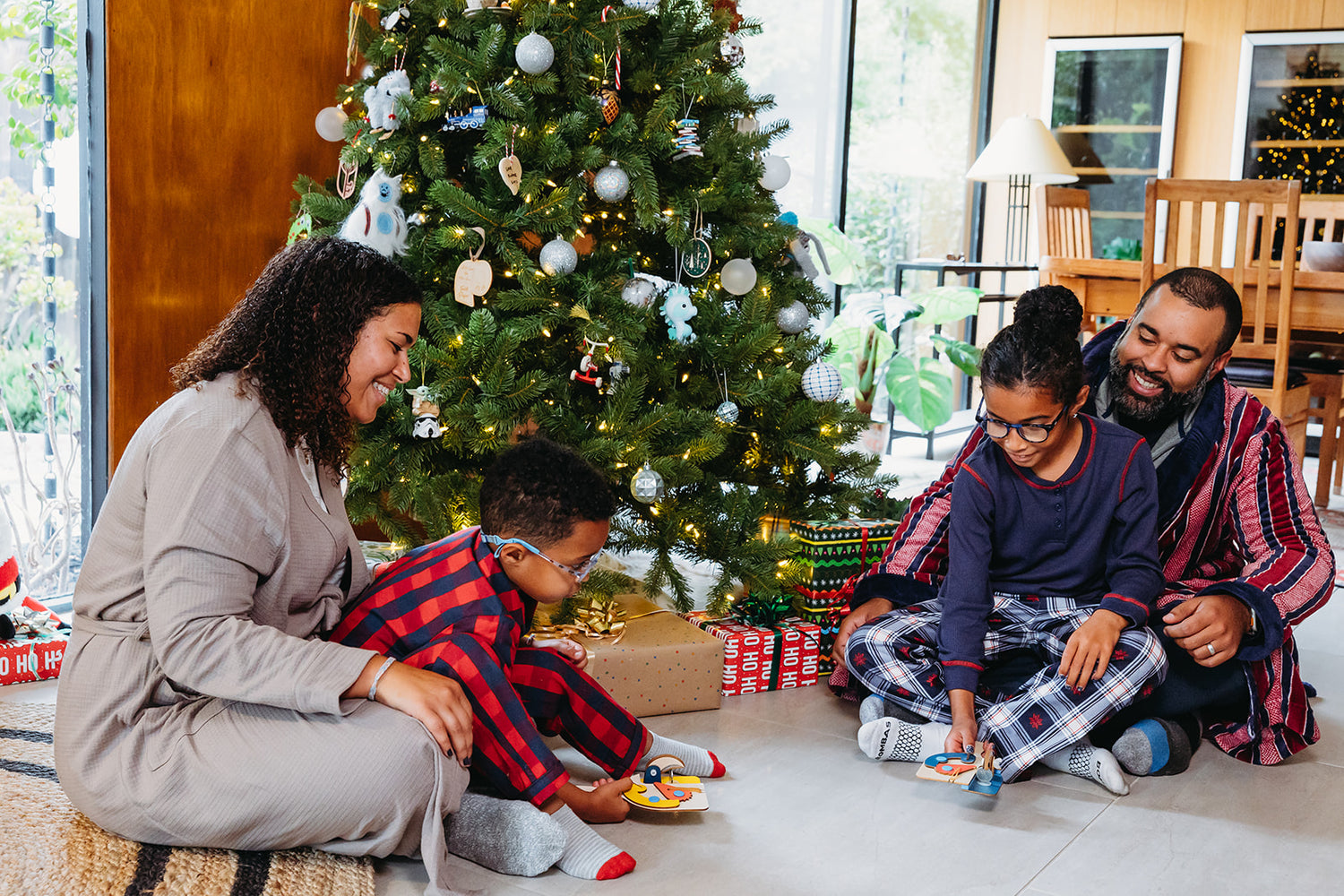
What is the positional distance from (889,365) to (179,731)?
150 inches

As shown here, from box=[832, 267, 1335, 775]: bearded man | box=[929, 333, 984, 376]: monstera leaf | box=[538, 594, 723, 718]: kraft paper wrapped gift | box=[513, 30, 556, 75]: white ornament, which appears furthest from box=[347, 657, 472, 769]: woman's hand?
box=[929, 333, 984, 376]: monstera leaf

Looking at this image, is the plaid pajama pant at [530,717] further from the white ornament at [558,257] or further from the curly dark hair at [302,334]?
the white ornament at [558,257]

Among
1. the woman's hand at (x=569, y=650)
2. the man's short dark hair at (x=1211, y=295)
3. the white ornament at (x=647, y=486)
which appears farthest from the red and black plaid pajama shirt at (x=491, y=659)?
the man's short dark hair at (x=1211, y=295)

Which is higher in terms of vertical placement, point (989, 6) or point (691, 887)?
point (989, 6)

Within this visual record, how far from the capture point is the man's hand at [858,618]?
225 centimetres

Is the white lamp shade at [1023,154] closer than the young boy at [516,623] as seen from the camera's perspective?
No

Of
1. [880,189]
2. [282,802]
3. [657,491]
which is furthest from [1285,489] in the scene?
[880,189]

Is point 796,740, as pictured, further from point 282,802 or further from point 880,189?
point 880,189

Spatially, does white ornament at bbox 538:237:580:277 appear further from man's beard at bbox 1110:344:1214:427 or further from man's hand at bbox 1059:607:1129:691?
man's hand at bbox 1059:607:1129:691

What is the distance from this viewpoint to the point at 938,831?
5.81 ft

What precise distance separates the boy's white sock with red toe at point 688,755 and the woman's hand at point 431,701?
1.43 feet

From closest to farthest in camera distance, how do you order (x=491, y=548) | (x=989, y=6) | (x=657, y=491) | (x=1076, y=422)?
(x=491, y=548), (x=1076, y=422), (x=657, y=491), (x=989, y=6)

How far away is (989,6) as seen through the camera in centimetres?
661

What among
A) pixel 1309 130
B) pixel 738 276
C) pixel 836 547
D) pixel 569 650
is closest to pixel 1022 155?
pixel 1309 130
